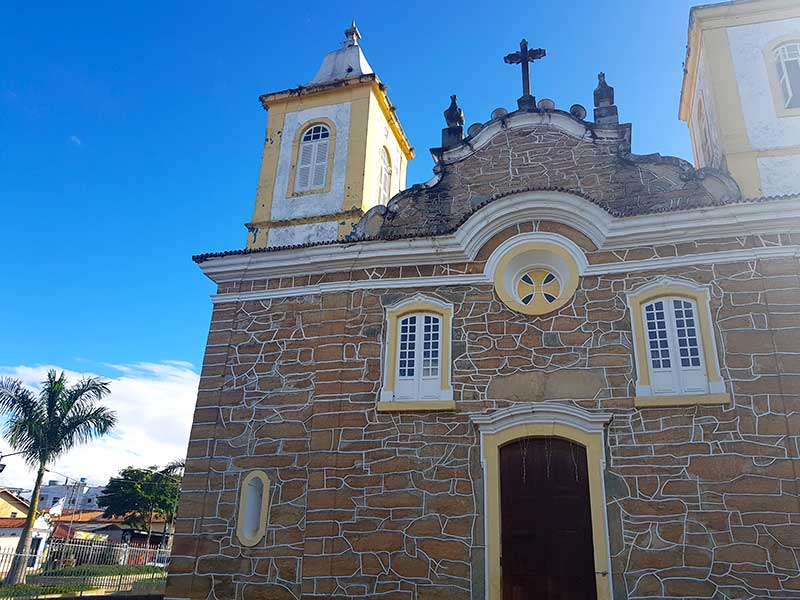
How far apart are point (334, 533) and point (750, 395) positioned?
6105mm

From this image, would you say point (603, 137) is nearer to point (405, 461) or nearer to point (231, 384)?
point (405, 461)

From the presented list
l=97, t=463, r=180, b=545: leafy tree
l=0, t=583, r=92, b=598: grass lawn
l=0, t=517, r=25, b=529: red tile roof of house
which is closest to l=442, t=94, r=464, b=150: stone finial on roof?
l=0, t=583, r=92, b=598: grass lawn

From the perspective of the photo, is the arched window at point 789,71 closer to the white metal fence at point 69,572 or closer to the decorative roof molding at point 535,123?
the decorative roof molding at point 535,123

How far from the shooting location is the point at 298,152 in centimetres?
1324

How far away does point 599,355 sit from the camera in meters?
9.52

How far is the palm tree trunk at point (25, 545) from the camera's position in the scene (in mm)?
16141

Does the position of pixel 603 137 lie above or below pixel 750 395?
above

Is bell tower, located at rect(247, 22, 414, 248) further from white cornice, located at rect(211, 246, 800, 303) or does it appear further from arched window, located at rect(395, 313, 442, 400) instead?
arched window, located at rect(395, 313, 442, 400)

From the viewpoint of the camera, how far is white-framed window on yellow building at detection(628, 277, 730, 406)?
8945 mm

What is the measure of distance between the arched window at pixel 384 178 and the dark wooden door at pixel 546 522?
635 cm

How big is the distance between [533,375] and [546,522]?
2.08 meters

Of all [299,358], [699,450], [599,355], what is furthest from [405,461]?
[699,450]

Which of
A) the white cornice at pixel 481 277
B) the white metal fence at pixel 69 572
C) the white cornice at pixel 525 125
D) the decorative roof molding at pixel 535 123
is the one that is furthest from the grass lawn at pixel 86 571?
the white cornice at pixel 525 125

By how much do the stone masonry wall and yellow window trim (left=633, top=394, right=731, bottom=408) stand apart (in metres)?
0.12
